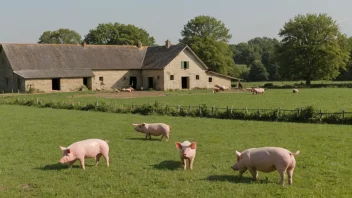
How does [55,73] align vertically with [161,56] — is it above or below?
below

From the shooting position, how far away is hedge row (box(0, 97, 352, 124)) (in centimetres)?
2205

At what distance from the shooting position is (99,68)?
5675 cm

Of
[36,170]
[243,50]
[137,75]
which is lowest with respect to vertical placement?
[36,170]

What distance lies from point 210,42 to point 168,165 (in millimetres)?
61208

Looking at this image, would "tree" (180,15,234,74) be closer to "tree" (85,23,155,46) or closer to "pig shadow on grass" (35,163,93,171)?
"tree" (85,23,155,46)

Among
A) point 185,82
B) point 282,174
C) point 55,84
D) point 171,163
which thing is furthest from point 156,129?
point 185,82

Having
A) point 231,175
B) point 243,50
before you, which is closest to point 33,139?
point 231,175

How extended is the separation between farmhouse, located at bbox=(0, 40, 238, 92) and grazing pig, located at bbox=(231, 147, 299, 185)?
148 feet

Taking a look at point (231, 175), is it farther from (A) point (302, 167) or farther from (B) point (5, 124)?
(B) point (5, 124)

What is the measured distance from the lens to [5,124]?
22.4m

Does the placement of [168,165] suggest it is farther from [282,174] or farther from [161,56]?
[161,56]

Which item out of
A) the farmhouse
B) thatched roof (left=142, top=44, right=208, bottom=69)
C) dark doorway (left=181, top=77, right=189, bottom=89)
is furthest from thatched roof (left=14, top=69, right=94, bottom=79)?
dark doorway (left=181, top=77, right=189, bottom=89)

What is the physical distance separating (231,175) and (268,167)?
1.32 m

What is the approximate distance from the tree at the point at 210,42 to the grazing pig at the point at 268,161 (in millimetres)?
60527
